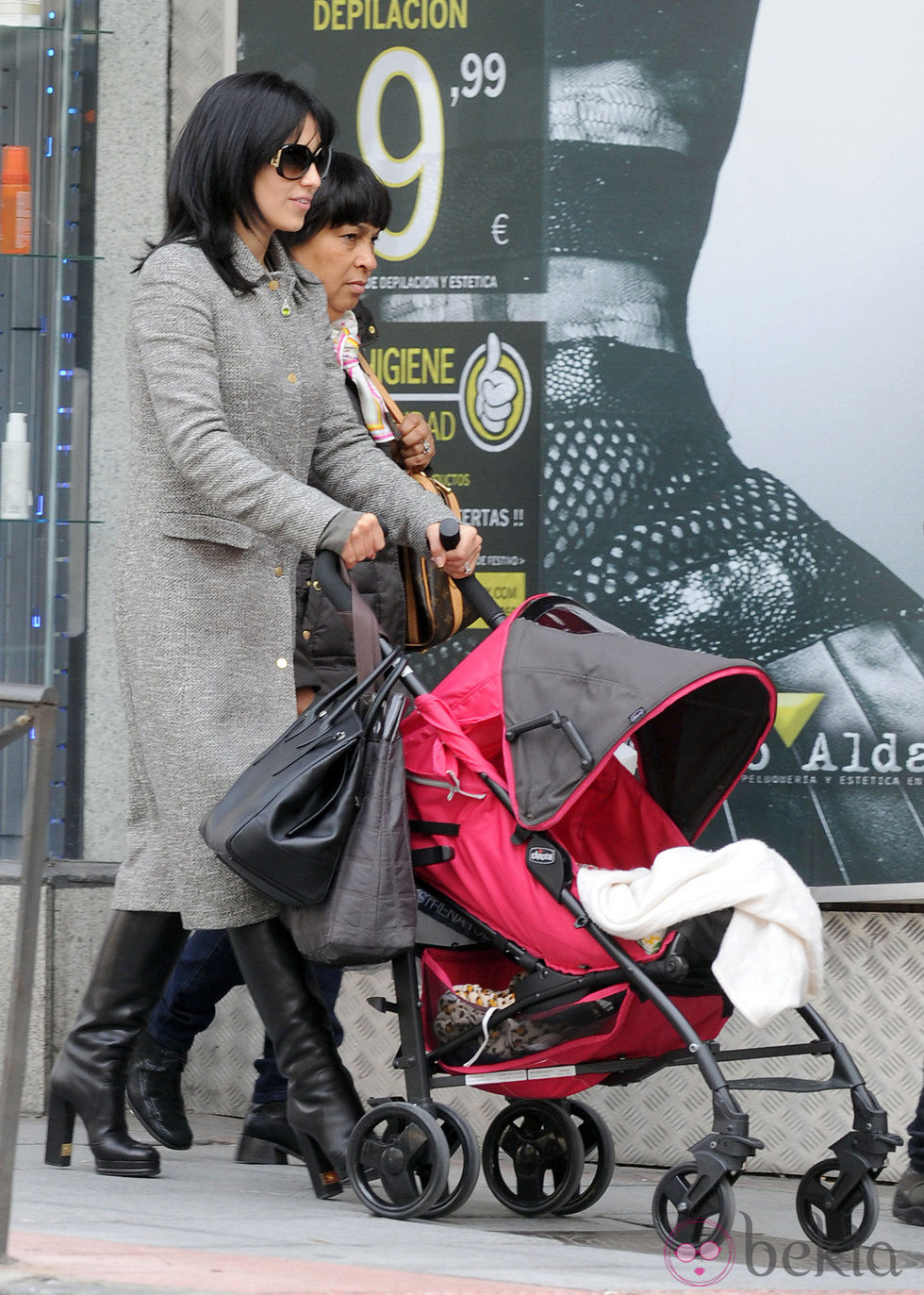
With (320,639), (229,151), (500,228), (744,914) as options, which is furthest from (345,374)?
(744,914)

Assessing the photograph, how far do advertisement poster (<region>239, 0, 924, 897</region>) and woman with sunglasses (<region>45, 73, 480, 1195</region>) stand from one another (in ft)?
3.64

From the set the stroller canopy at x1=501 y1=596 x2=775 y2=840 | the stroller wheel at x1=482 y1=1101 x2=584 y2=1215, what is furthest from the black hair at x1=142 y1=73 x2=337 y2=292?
the stroller wheel at x1=482 y1=1101 x2=584 y2=1215

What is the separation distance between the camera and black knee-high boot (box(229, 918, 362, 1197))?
3.16 metres

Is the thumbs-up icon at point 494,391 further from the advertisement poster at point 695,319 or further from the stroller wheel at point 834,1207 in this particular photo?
the stroller wheel at point 834,1207

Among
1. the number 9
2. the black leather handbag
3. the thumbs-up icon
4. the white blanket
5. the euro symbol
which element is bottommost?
the white blanket

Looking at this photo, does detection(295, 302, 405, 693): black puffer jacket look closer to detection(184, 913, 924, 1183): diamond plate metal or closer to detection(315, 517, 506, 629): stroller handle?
detection(315, 517, 506, 629): stroller handle

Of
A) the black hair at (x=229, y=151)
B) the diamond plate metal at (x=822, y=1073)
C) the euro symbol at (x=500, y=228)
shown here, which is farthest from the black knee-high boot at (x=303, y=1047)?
the euro symbol at (x=500, y=228)

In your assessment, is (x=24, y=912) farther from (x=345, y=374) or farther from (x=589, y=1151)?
(x=345, y=374)

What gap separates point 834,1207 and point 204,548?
160 centimetres

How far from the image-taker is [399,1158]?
118 inches

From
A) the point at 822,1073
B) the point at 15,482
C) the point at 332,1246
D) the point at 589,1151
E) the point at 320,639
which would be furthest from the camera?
the point at 15,482

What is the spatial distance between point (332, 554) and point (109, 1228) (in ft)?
3.85

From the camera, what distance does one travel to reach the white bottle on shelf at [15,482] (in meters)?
4.46

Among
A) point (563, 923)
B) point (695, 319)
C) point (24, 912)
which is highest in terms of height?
point (695, 319)
